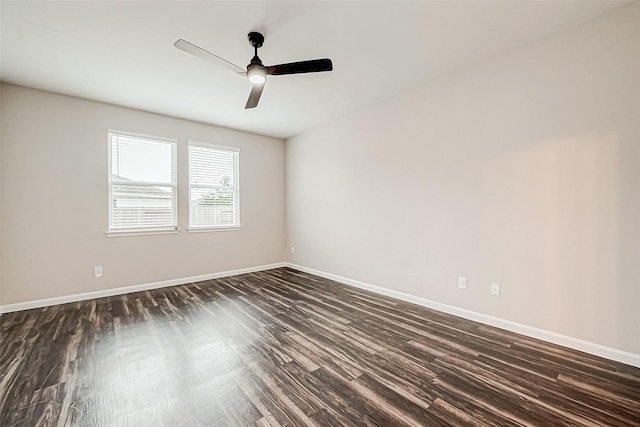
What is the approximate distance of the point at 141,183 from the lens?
4.01 m

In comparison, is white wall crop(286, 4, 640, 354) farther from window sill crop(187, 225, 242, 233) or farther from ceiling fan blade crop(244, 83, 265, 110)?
window sill crop(187, 225, 242, 233)

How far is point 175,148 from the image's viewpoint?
14.2ft

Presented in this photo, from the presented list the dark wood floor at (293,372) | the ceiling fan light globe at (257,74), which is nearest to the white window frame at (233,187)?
the dark wood floor at (293,372)

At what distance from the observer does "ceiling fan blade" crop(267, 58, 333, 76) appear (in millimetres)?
2195

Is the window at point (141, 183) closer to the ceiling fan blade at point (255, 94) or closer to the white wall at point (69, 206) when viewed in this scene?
the white wall at point (69, 206)

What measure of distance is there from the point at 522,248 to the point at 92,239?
515 cm

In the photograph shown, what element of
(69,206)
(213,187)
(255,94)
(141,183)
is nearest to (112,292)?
(69,206)

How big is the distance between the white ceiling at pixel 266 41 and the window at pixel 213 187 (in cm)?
127

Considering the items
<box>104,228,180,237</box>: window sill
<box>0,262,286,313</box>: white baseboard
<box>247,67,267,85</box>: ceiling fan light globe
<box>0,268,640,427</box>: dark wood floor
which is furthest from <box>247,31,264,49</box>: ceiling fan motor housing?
<box>0,262,286,313</box>: white baseboard

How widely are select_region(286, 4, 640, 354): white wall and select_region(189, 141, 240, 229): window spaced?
2540 mm

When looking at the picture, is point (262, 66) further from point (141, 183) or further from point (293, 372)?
point (141, 183)

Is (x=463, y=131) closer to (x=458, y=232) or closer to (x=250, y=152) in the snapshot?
(x=458, y=232)

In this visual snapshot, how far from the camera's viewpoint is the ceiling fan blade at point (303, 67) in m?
2.20

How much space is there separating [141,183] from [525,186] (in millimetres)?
4872
